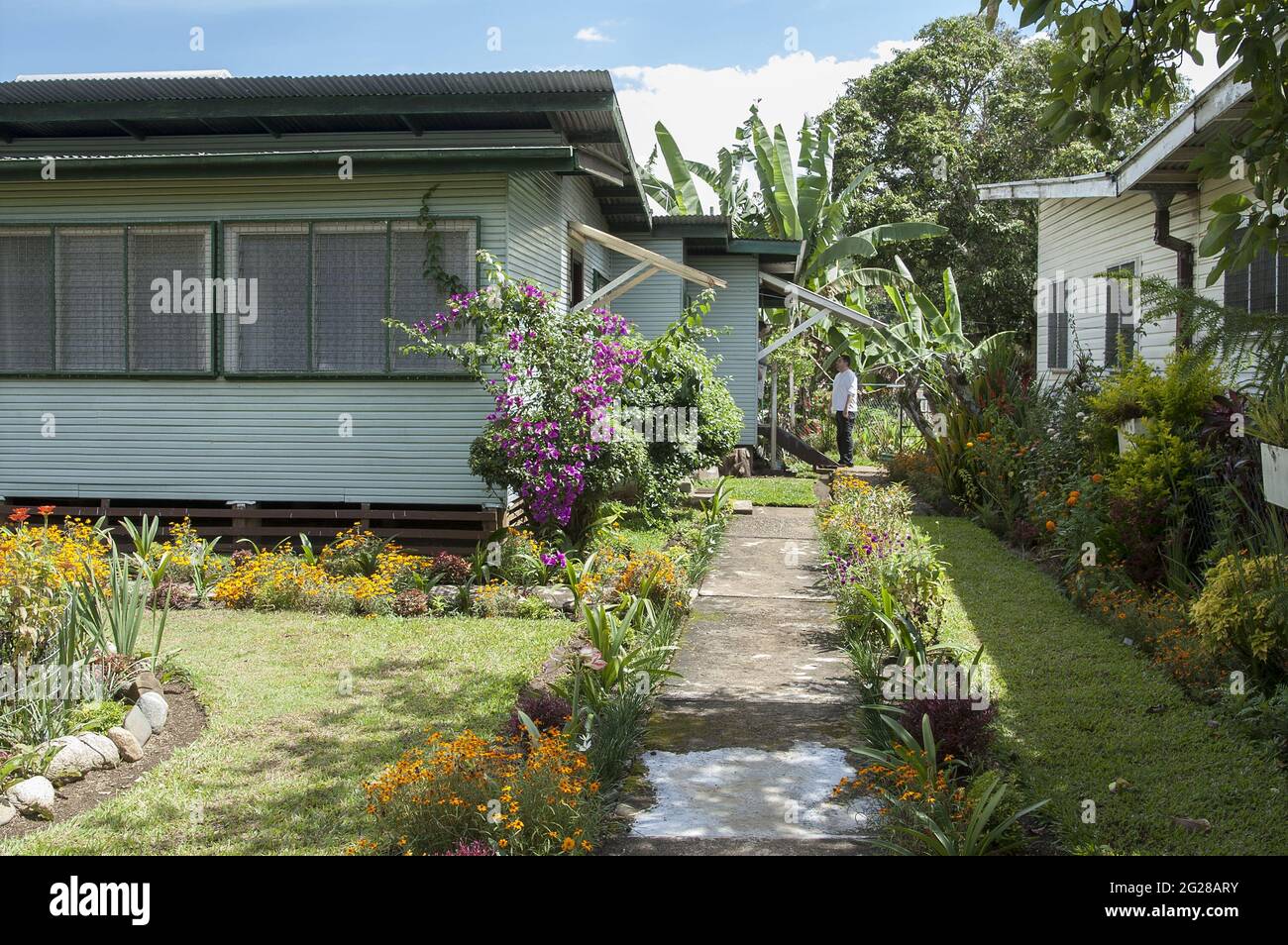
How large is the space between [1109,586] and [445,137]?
9180 mm

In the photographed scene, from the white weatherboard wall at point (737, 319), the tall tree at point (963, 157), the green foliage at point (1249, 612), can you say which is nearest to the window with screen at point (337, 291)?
the green foliage at point (1249, 612)

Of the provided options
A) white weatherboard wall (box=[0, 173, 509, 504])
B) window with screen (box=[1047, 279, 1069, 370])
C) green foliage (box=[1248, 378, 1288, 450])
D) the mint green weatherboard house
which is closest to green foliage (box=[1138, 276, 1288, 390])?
green foliage (box=[1248, 378, 1288, 450])

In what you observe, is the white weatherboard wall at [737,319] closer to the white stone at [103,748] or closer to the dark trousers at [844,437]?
the dark trousers at [844,437]

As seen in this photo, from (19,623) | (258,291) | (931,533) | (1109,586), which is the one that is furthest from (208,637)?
(931,533)

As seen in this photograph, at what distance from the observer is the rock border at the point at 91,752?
500 cm

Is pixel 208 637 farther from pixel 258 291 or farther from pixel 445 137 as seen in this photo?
pixel 445 137

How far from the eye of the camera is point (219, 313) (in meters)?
11.6

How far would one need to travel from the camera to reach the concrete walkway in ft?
15.6

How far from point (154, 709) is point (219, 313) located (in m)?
6.43

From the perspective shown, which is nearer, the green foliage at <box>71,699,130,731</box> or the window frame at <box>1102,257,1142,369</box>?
the green foliage at <box>71,699,130,731</box>

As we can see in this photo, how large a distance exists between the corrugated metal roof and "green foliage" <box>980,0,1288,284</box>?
8.56 metres

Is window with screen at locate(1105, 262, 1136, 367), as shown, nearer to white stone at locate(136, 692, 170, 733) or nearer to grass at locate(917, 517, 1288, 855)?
grass at locate(917, 517, 1288, 855)

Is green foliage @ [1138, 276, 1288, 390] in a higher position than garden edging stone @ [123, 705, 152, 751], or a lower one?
higher

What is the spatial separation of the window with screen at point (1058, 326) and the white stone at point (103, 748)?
15.1 meters
